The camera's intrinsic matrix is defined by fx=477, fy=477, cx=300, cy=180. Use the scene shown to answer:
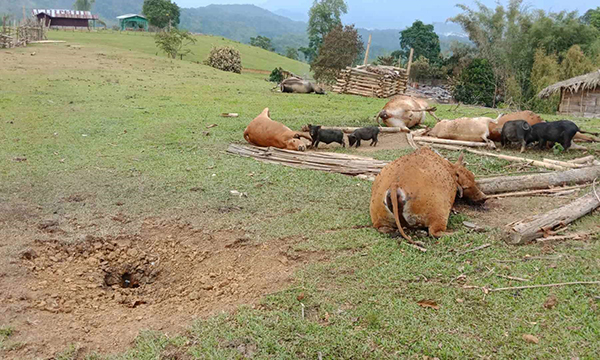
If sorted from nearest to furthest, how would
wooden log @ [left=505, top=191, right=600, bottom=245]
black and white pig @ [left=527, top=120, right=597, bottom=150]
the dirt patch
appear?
the dirt patch < wooden log @ [left=505, top=191, right=600, bottom=245] < black and white pig @ [left=527, top=120, right=597, bottom=150]

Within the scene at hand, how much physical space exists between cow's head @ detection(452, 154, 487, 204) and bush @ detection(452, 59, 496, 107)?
28.1 metres

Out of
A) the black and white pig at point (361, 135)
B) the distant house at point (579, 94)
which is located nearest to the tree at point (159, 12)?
the distant house at point (579, 94)

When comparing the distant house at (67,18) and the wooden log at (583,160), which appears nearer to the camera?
the wooden log at (583,160)

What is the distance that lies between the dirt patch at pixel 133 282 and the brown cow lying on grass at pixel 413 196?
102cm

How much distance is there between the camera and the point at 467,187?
21.2 ft

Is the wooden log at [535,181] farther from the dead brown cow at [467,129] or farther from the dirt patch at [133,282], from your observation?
the dirt patch at [133,282]

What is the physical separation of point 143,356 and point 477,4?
4433cm

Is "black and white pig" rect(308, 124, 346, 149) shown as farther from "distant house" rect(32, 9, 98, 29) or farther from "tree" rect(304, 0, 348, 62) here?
"distant house" rect(32, 9, 98, 29)

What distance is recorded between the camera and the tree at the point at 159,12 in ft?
242

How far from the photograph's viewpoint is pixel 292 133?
1008 centimetres

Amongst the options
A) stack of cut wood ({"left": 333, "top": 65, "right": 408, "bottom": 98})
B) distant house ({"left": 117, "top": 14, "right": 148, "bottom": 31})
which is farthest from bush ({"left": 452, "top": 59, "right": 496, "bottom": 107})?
distant house ({"left": 117, "top": 14, "right": 148, "bottom": 31})

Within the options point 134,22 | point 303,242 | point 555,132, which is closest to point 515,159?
point 555,132

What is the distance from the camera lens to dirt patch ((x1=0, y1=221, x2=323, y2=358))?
401 centimetres

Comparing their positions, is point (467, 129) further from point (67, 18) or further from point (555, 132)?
point (67, 18)
